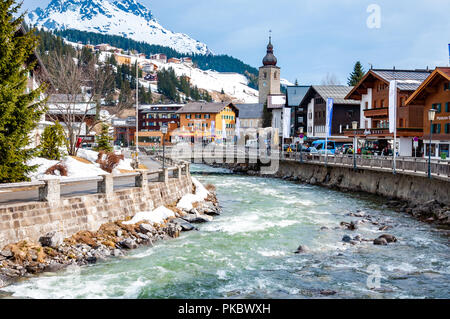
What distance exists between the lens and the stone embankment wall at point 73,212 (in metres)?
16.9

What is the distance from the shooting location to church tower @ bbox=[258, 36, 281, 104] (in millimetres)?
172375

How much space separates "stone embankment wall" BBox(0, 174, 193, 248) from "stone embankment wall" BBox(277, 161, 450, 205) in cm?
1848

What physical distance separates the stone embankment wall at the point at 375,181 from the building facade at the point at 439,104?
330 inches

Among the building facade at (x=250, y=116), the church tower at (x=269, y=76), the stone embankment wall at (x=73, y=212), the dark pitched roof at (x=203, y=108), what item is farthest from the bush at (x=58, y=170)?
the church tower at (x=269, y=76)

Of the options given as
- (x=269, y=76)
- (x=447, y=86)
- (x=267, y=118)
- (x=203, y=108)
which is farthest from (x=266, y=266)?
(x=269, y=76)

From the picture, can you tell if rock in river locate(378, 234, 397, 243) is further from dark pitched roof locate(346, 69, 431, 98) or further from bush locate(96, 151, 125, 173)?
dark pitched roof locate(346, 69, 431, 98)

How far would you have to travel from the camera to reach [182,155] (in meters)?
72.1

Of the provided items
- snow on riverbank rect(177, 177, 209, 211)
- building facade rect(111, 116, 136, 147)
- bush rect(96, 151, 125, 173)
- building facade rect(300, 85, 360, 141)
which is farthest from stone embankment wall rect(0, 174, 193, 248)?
building facade rect(111, 116, 136, 147)

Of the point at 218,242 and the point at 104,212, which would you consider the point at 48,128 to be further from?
the point at 218,242

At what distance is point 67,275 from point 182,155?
56.3 metres

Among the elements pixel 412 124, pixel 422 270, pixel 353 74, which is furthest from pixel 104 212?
pixel 353 74

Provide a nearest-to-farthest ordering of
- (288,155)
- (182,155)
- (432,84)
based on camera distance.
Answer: (432,84) → (288,155) → (182,155)

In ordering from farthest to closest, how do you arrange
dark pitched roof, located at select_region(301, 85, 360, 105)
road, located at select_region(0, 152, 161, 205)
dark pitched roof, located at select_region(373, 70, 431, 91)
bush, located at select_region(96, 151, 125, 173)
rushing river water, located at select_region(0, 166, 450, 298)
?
dark pitched roof, located at select_region(301, 85, 360, 105) → dark pitched roof, located at select_region(373, 70, 431, 91) → bush, located at select_region(96, 151, 125, 173) → road, located at select_region(0, 152, 161, 205) → rushing river water, located at select_region(0, 166, 450, 298)

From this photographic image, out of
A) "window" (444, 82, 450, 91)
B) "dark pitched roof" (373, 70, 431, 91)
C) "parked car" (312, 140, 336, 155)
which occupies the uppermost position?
"dark pitched roof" (373, 70, 431, 91)
